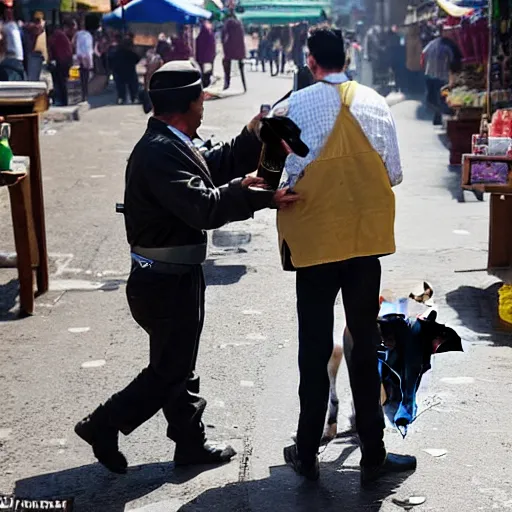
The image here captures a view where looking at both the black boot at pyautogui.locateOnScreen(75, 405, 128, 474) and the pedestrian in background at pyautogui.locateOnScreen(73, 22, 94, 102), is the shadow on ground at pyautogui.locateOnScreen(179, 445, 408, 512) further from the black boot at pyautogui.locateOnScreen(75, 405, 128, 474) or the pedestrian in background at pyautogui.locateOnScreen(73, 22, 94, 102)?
the pedestrian in background at pyautogui.locateOnScreen(73, 22, 94, 102)

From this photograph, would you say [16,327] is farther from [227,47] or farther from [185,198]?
[227,47]

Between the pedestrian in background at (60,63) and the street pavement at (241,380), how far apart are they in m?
12.1

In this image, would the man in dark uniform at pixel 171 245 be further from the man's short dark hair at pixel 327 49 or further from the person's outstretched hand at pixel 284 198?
the man's short dark hair at pixel 327 49

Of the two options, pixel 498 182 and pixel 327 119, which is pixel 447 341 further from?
pixel 498 182

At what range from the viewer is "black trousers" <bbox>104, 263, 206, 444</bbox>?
15.9 ft

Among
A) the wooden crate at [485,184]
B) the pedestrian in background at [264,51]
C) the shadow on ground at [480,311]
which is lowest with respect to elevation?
the pedestrian in background at [264,51]

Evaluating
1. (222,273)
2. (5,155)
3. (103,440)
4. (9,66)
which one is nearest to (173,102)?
(103,440)

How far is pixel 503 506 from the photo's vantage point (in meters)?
4.63

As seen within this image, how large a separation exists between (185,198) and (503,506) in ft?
6.02

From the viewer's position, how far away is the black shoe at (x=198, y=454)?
16.6ft

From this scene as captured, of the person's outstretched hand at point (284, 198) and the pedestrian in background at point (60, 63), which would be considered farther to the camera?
the pedestrian in background at point (60, 63)

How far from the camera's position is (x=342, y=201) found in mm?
4566

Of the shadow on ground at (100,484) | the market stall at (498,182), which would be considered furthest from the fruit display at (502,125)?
the shadow on ground at (100,484)

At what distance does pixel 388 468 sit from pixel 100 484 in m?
1.28
